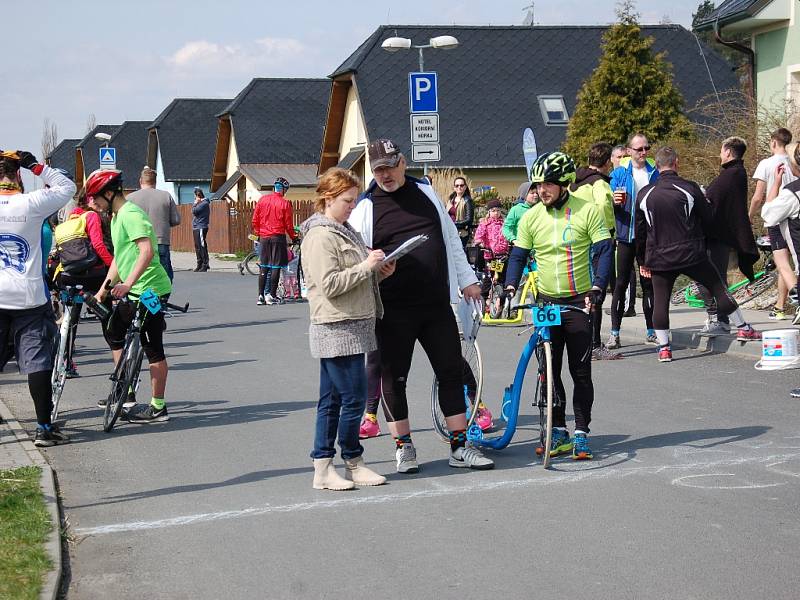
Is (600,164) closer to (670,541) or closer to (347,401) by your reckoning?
(347,401)

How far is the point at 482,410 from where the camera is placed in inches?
344

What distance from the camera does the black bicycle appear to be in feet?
32.1

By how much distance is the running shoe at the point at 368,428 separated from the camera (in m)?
9.07

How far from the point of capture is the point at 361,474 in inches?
296

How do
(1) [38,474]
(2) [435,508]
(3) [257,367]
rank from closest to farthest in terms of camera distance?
(2) [435,508] → (1) [38,474] → (3) [257,367]

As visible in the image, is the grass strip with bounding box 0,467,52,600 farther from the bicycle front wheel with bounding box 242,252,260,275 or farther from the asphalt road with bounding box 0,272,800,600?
the bicycle front wheel with bounding box 242,252,260,275

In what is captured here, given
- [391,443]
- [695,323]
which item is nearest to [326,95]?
[695,323]

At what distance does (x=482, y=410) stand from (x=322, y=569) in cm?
317

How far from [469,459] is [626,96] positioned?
87.6 ft

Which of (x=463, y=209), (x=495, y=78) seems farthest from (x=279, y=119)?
(x=463, y=209)

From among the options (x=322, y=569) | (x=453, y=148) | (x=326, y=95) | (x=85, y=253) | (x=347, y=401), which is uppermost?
(x=326, y=95)

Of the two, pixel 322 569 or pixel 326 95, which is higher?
pixel 326 95

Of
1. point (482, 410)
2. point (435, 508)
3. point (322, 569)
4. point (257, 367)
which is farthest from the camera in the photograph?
point (257, 367)

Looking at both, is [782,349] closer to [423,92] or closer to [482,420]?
[482,420]
